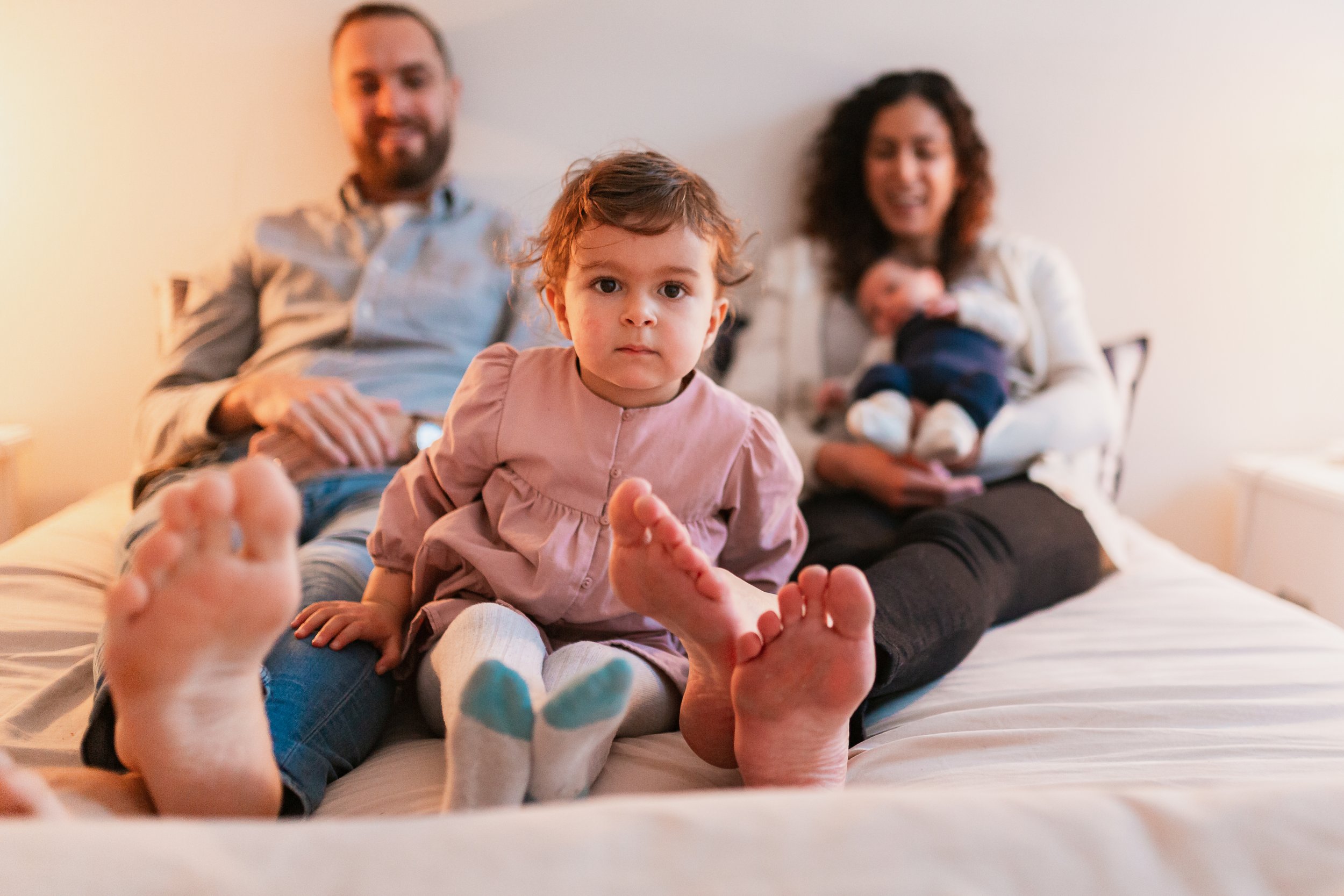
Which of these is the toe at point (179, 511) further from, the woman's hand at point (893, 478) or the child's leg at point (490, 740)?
the woman's hand at point (893, 478)

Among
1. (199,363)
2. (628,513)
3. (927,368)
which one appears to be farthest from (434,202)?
(628,513)

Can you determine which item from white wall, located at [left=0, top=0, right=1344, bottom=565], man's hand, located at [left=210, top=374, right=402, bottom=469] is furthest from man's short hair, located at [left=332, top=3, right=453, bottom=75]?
man's hand, located at [left=210, top=374, right=402, bottom=469]

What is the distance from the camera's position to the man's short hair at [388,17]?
5.30 ft

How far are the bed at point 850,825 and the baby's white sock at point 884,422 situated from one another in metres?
0.53

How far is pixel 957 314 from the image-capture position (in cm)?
151

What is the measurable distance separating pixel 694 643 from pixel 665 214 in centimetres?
37

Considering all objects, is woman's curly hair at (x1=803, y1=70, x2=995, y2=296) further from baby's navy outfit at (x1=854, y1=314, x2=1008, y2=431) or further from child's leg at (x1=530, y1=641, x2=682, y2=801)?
child's leg at (x1=530, y1=641, x2=682, y2=801)

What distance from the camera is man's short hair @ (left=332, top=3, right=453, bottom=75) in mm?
1616

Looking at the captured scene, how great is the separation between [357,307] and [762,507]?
3.02ft

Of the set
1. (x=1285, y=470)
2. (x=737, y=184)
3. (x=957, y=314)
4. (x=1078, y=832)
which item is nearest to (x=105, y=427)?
(x=737, y=184)

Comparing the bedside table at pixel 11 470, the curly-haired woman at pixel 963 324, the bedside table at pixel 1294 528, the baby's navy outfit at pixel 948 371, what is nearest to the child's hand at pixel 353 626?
the curly-haired woman at pixel 963 324

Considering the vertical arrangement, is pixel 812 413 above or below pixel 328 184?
below

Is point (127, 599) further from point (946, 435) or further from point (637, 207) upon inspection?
point (946, 435)

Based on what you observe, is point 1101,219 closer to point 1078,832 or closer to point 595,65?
point 595,65
